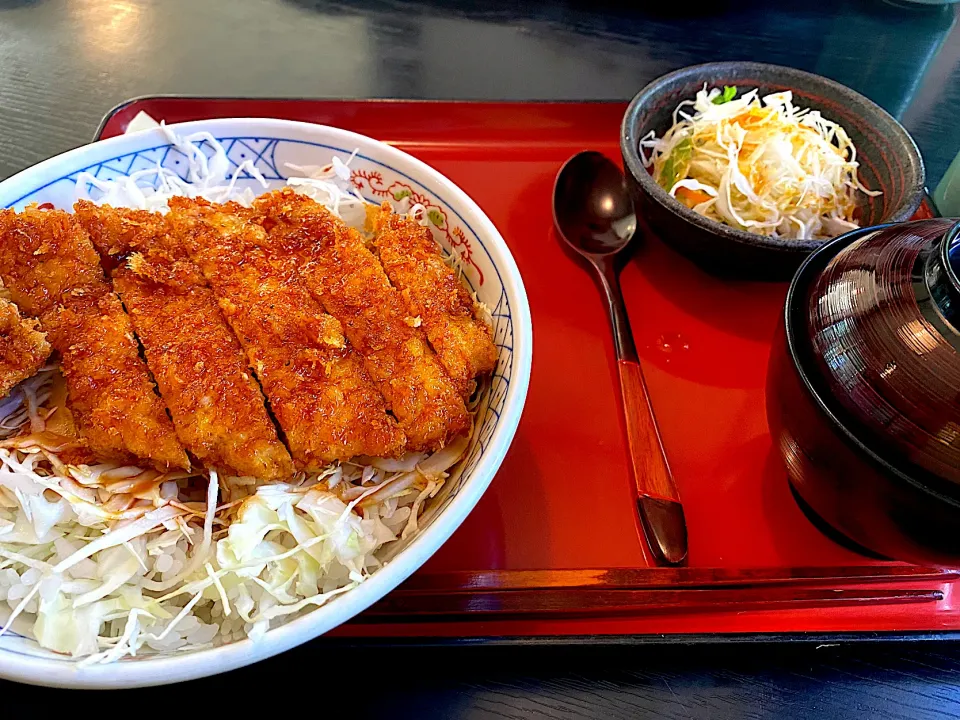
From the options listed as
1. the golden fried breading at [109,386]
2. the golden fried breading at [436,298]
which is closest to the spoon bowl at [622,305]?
the golden fried breading at [436,298]

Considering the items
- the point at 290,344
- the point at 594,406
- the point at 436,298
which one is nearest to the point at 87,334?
the point at 290,344

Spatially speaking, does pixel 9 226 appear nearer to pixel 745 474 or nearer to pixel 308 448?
pixel 308 448

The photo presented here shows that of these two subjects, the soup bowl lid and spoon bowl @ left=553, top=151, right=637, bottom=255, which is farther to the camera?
spoon bowl @ left=553, top=151, right=637, bottom=255

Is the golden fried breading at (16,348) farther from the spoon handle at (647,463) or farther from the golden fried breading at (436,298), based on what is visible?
the spoon handle at (647,463)

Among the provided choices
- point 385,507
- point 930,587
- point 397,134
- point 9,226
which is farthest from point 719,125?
point 9,226

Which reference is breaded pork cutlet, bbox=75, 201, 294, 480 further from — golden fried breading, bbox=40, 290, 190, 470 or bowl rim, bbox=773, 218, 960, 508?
bowl rim, bbox=773, 218, 960, 508

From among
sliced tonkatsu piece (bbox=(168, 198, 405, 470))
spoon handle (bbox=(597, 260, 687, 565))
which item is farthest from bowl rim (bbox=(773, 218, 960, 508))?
sliced tonkatsu piece (bbox=(168, 198, 405, 470))
